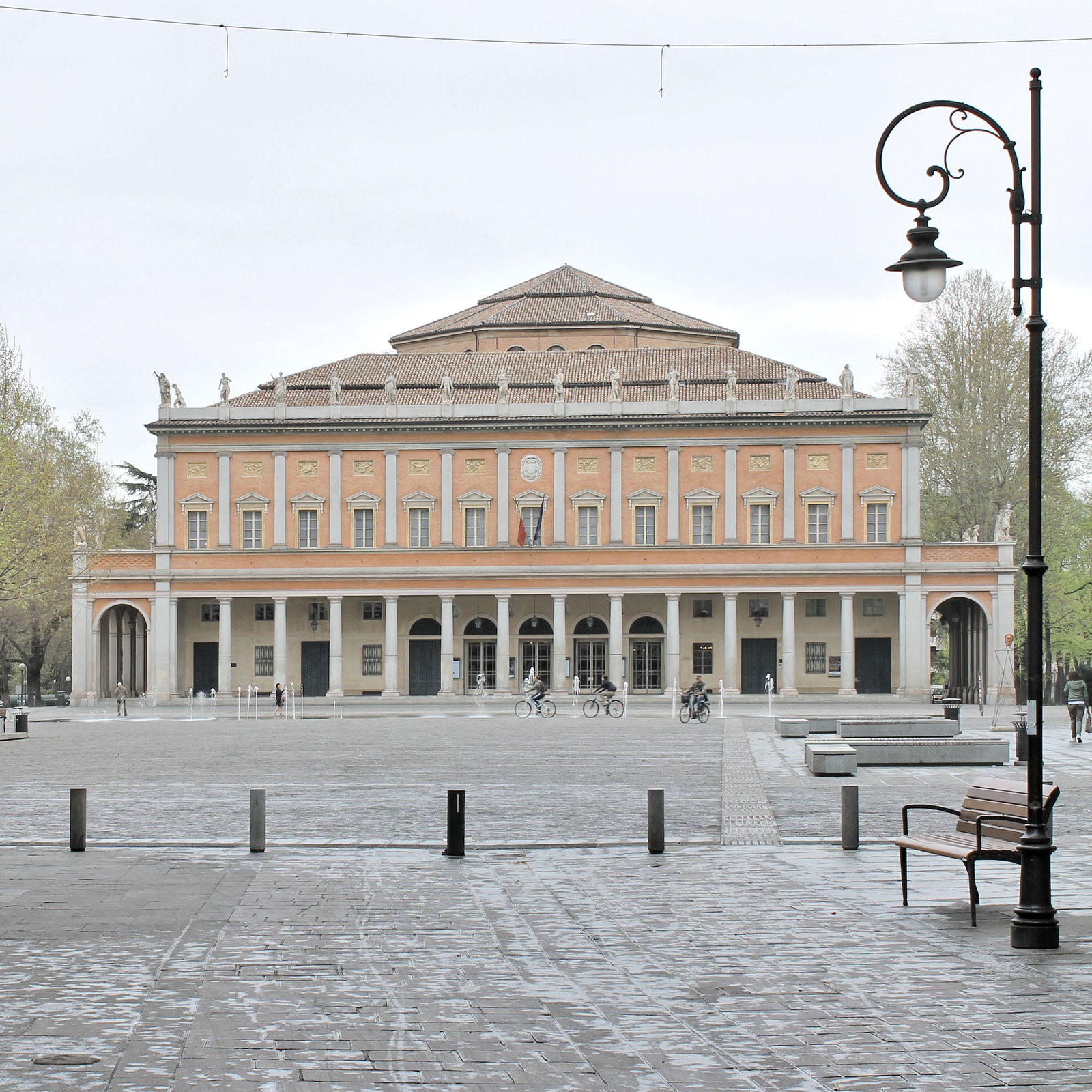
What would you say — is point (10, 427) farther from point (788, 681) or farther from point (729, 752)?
point (788, 681)

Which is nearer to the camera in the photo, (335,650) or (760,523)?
(760,523)

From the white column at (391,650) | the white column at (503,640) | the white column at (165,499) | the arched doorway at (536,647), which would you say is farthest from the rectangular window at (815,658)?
the white column at (165,499)

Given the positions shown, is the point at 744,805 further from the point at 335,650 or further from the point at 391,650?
the point at 335,650

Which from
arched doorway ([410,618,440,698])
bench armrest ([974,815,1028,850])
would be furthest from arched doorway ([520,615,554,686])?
bench armrest ([974,815,1028,850])

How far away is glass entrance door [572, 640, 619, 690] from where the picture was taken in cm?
6775

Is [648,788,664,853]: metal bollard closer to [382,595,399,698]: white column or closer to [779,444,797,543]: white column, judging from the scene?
[779,444,797,543]: white column

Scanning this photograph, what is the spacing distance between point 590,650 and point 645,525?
6.25 meters

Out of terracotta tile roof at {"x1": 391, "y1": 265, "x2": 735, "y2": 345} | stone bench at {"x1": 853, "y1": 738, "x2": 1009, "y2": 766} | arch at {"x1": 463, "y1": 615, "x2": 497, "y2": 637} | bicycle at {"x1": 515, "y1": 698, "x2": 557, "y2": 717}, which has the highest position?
terracotta tile roof at {"x1": 391, "y1": 265, "x2": 735, "y2": 345}

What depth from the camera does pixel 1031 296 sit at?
1016 cm

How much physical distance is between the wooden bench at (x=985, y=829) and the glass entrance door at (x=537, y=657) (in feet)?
187

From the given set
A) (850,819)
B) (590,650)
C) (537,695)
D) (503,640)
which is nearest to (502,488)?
(503,640)

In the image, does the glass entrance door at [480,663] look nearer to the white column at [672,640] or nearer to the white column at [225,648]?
the white column at [672,640]

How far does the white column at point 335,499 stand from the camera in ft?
220

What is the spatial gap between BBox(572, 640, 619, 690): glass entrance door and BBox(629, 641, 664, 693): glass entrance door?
4.01 ft
